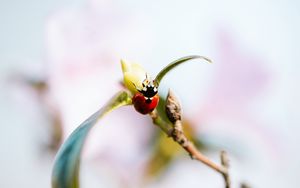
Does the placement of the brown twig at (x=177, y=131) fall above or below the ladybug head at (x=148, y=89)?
below

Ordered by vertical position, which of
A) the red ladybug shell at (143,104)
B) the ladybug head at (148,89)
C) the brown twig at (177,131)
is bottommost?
the brown twig at (177,131)

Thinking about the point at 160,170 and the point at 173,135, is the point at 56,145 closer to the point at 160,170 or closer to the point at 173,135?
the point at 160,170

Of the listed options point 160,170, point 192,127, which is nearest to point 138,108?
point 160,170

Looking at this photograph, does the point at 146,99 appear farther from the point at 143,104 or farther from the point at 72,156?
the point at 72,156

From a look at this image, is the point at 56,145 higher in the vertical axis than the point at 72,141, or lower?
lower

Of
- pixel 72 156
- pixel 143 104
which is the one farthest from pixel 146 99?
pixel 72 156

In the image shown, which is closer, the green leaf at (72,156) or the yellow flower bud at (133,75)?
the green leaf at (72,156)
